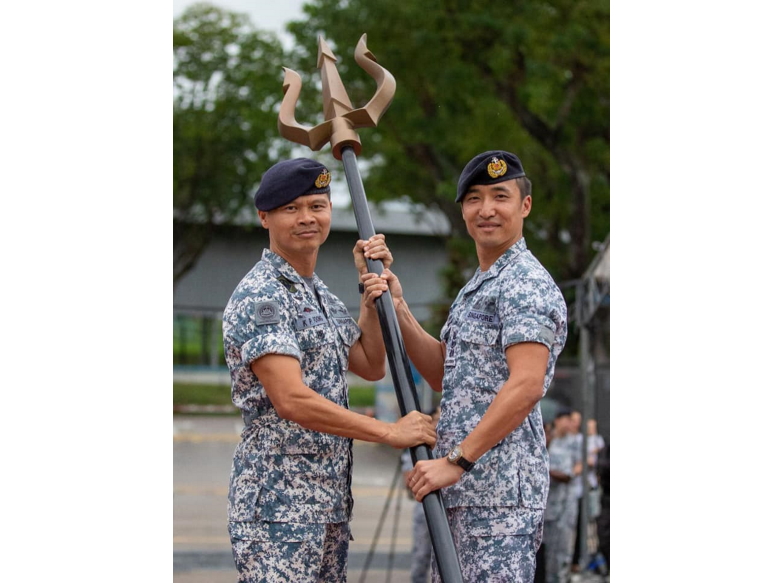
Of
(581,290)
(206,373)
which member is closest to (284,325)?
(581,290)

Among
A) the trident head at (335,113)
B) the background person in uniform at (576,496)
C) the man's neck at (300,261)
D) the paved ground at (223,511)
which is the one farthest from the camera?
the background person in uniform at (576,496)

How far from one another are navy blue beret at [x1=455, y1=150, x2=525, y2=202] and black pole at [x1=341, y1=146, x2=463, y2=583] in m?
0.37

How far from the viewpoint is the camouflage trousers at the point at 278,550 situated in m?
3.01

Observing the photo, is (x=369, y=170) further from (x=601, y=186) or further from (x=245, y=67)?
(x=601, y=186)

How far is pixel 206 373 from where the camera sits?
25031 millimetres

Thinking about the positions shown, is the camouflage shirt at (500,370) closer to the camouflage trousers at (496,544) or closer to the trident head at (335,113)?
the camouflage trousers at (496,544)

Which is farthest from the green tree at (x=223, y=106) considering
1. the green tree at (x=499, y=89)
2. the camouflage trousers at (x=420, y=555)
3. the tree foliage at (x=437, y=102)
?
the camouflage trousers at (x=420, y=555)

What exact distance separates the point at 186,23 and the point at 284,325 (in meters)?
14.2

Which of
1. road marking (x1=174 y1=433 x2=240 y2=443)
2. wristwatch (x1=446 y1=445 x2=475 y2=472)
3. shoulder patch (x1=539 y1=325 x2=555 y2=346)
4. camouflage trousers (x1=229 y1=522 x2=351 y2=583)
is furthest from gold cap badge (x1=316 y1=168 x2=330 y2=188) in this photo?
road marking (x1=174 y1=433 x2=240 y2=443)

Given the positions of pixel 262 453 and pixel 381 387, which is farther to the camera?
pixel 381 387

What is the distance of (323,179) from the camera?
3174 millimetres

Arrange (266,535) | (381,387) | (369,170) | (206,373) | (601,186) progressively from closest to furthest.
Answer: (266,535) → (601,186) → (381,387) → (369,170) → (206,373)

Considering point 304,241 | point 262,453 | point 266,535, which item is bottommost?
point 266,535

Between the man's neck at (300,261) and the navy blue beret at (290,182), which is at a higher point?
the navy blue beret at (290,182)
